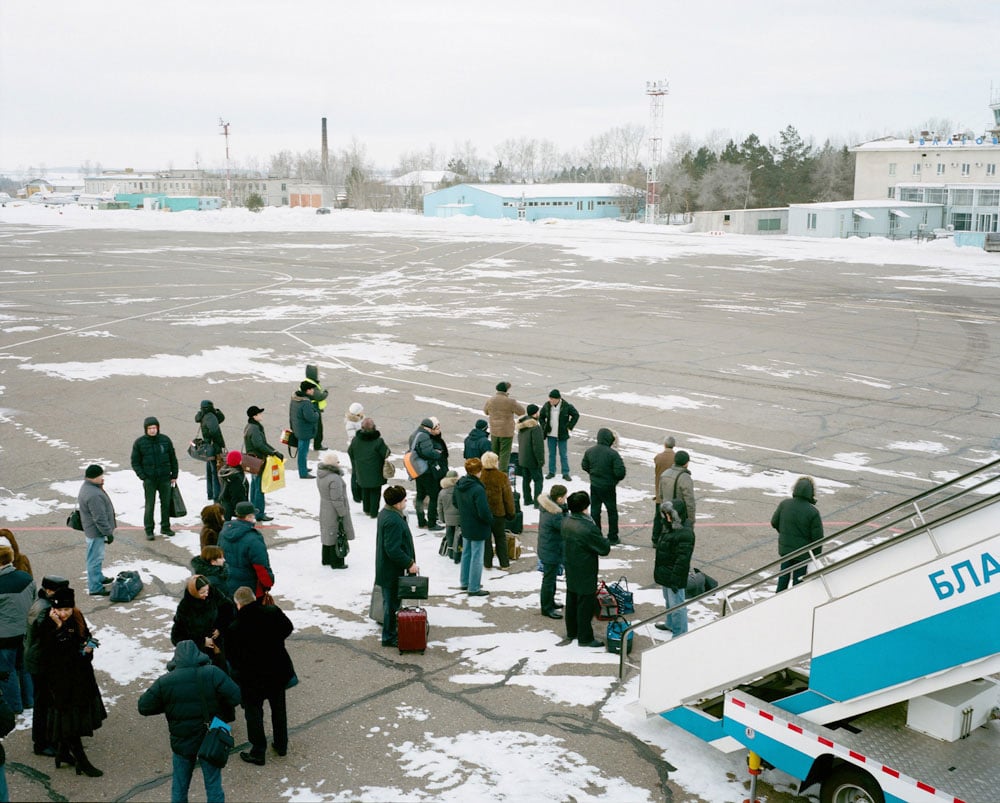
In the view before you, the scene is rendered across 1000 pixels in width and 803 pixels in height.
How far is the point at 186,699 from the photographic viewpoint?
646 cm

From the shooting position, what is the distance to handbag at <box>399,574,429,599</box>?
9.35 metres

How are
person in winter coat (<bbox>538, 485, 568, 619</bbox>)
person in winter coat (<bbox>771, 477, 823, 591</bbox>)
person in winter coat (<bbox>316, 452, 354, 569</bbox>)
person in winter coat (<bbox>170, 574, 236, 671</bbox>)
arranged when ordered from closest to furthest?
person in winter coat (<bbox>170, 574, 236, 671</bbox>) → person in winter coat (<bbox>538, 485, 568, 619</bbox>) → person in winter coat (<bbox>771, 477, 823, 591</bbox>) → person in winter coat (<bbox>316, 452, 354, 569</bbox>)

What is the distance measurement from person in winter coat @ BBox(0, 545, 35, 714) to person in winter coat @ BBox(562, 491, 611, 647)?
16.5 feet

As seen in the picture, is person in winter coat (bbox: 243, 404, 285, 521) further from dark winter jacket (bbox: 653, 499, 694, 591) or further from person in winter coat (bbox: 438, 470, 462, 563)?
dark winter jacket (bbox: 653, 499, 694, 591)

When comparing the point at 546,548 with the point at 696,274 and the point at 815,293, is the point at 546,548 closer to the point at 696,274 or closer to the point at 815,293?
the point at 815,293

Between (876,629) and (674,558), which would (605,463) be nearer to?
(674,558)

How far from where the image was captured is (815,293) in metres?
41.0

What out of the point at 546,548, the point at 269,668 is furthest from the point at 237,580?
the point at 546,548

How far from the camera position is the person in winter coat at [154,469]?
12.4 m

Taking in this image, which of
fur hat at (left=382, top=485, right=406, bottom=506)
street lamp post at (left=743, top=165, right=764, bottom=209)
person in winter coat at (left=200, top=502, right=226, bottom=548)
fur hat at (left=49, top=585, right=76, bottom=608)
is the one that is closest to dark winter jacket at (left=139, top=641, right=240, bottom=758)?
fur hat at (left=49, top=585, right=76, bottom=608)

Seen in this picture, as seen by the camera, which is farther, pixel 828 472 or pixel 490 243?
pixel 490 243

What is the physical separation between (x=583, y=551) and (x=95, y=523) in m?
5.71

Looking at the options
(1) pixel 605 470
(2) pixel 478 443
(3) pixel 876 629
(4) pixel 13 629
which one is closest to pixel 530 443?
(2) pixel 478 443

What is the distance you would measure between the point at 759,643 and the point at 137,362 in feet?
73.4
